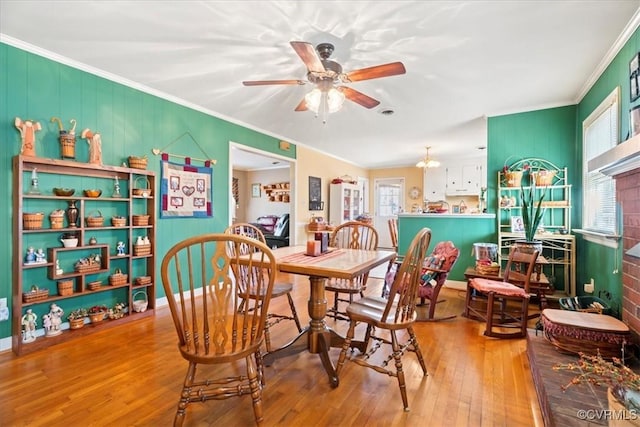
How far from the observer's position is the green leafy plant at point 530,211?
132 inches

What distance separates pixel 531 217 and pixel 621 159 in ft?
6.71

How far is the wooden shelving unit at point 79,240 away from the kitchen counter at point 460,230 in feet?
11.3

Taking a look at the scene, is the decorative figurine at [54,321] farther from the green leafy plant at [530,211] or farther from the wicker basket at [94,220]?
the green leafy plant at [530,211]

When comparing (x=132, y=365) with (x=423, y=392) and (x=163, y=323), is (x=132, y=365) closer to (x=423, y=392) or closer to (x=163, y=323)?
(x=163, y=323)

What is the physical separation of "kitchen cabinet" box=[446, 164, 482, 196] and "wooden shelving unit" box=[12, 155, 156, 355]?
7.00 m

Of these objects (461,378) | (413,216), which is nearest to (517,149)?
(413,216)

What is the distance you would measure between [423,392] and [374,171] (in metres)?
7.71

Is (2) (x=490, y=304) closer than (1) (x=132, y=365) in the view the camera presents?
No

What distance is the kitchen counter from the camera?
405 centimetres

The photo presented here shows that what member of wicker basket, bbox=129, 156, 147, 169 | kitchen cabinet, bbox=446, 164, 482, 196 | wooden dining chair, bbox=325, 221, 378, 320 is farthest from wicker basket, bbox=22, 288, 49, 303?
kitchen cabinet, bbox=446, 164, 482, 196

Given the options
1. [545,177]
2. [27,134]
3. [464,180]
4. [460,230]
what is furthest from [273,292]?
[464,180]

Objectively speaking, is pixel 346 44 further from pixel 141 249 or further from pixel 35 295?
pixel 35 295

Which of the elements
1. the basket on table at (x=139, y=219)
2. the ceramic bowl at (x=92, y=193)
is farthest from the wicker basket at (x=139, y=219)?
the ceramic bowl at (x=92, y=193)

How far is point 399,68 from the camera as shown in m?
1.97
